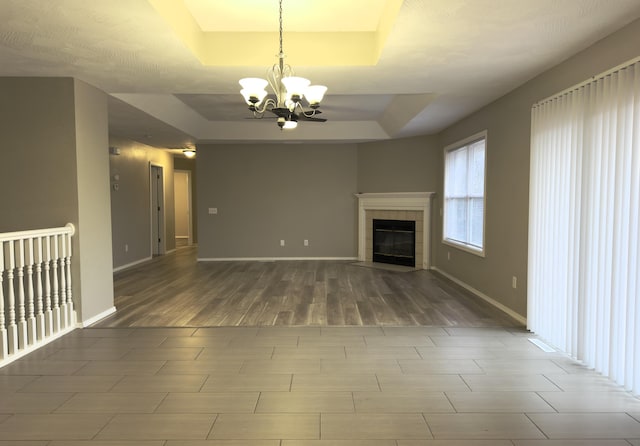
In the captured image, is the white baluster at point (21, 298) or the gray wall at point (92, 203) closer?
the white baluster at point (21, 298)

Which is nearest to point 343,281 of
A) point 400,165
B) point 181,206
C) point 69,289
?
point 400,165

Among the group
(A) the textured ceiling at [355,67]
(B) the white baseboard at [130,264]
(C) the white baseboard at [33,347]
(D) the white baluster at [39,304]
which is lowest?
(C) the white baseboard at [33,347]

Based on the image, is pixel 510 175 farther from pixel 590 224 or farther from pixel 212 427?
pixel 212 427

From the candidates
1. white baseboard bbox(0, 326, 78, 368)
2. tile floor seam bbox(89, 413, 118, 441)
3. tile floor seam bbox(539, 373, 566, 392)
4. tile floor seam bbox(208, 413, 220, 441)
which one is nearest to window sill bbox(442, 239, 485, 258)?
tile floor seam bbox(539, 373, 566, 392)

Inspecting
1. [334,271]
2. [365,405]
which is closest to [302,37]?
[365,405]

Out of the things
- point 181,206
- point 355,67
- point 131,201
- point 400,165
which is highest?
point 355,67

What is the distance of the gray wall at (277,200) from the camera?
8.64 m

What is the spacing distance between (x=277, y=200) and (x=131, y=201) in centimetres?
284

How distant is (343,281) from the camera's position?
21.1 ft

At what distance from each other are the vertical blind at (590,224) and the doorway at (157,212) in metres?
7.98

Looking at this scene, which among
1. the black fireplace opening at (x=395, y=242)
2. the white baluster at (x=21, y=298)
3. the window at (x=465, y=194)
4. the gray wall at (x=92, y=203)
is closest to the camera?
the white baluster at (x=21, y=298)

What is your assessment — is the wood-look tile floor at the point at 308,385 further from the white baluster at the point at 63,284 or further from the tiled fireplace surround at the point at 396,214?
the tiled fireplace surround at the point at 396,214

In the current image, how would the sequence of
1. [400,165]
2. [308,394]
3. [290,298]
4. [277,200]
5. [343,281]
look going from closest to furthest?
[308,394] < [290,298] < [343,281] < [400,165] < [277,200]

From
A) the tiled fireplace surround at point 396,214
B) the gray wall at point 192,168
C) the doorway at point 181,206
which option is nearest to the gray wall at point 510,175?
the tiled fireplace surround at point 396,214
